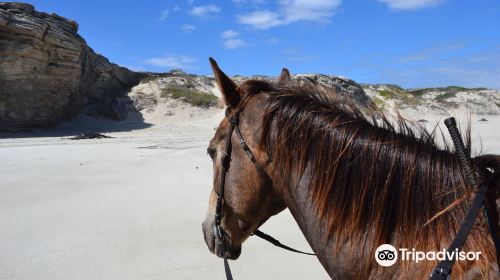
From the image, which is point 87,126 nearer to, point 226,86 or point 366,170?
point 226,86

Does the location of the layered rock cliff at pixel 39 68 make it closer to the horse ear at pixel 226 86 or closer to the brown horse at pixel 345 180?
the horse ear at pixel 226 86

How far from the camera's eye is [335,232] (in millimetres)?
1512

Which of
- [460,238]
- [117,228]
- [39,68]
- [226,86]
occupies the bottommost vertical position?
[117,228]

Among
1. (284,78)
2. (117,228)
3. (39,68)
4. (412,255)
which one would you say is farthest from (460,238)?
(39,68)

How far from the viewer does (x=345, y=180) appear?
1491 millimetres

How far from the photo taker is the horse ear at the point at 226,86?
70.0 inches

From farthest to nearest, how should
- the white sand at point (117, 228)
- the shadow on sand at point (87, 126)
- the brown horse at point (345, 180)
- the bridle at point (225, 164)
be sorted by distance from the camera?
the shadow on sand at point (87, 126), the white sand at point (117, 228), the bridle at point (225, 164), the brown horse at point (345, 180)

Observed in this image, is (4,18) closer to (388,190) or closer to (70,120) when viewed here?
(70,120)

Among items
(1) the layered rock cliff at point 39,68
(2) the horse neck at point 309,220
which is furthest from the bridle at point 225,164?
(1) the layered rock cliff at point 39,68

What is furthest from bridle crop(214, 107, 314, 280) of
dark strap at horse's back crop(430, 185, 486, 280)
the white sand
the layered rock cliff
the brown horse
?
the layered rock cliff

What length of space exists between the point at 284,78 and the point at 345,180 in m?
0.74

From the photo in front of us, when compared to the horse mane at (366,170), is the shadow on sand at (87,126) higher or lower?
lower

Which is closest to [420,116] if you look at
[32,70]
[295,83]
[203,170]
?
[203,170]

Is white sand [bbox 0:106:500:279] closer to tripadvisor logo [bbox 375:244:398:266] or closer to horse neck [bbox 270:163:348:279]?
horse neck [bbox 270:163:348:279]
